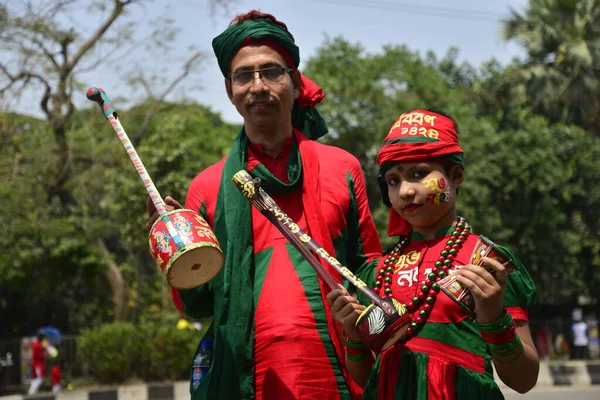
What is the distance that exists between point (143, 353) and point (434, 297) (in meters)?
12.8

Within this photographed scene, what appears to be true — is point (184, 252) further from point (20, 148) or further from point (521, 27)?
point (521, 27)

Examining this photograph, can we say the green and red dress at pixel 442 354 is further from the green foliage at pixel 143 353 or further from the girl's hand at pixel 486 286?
the green foliage at pixel 143 353

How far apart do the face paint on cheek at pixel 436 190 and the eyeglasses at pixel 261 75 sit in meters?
0.79

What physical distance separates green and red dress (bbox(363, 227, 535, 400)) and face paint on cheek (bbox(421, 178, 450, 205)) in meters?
0.13

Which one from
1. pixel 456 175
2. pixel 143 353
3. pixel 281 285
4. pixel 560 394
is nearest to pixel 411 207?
pixel 456 175

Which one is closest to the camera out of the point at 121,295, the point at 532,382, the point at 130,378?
the point at 532,382

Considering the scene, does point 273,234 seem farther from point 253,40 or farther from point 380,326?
point 380,326

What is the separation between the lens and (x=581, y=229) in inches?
909

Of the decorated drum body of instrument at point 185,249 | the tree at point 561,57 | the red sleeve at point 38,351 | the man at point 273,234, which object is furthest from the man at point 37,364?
the decorated drum body of instrument at point 185,249

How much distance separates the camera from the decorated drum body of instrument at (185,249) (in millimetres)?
3045

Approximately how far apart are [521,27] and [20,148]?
1251 centimetres

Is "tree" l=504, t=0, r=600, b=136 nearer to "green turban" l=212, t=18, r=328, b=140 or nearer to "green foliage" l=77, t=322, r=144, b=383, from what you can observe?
"green foliage" l=77, t=322, r=144, b=383

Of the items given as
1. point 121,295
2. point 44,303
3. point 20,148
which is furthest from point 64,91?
point 44,303

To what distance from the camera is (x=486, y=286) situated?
2.63m
